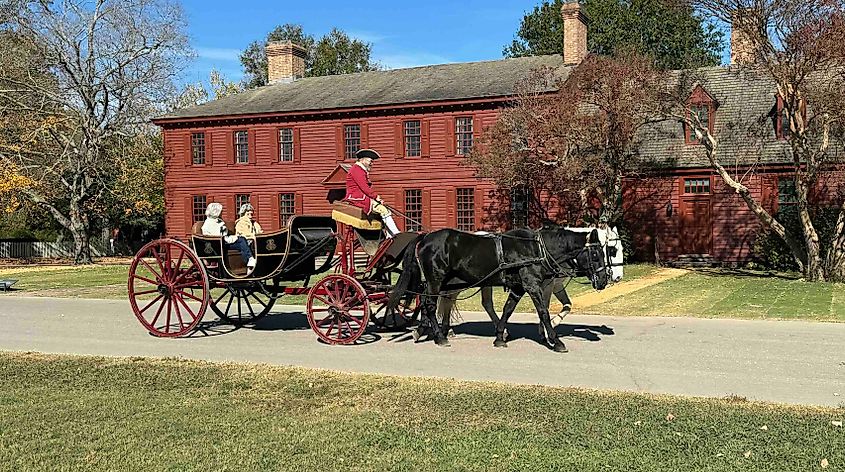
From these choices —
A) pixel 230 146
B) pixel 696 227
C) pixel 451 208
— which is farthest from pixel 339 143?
pixel 696 227

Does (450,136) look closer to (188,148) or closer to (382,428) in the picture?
(188,148)

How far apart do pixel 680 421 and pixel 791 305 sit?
1099 cm

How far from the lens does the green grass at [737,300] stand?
15449 millimetres

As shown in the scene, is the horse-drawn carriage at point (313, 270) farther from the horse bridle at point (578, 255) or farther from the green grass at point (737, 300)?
the green grass at point (737, 300)

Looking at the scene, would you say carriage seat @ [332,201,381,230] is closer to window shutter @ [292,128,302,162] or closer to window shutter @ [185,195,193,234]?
window shutter @ [292,128,302,162]

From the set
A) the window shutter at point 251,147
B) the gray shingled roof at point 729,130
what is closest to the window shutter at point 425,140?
the window shutter at point 251,147

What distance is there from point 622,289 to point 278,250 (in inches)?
424

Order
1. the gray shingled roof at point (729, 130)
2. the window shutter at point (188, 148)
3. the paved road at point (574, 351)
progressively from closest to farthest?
1. the paved road at point (574, 351)
2. the gray shingled roof at point (729, 130)
3. the window shutter at point (188, 148)

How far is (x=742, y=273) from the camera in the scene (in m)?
26.2

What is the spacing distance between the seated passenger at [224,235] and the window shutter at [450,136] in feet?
71.5

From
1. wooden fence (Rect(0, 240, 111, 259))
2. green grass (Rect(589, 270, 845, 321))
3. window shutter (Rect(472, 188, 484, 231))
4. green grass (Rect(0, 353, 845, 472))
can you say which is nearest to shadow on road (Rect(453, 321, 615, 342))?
green grass (Rect(589, 270, 845, 321))

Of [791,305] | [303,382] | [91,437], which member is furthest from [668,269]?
[91,437]

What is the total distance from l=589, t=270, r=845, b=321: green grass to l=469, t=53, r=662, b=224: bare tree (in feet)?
15.8

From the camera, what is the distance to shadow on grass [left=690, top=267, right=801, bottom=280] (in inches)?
969
